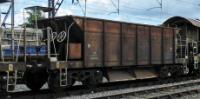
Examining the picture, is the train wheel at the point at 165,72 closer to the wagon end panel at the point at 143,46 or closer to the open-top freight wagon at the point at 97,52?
the open-top freight wagon at the point at 97,52

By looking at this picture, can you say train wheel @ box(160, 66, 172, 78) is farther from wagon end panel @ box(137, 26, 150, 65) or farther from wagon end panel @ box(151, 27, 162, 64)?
wagon end panel @ box(137, 26, 150, 65)

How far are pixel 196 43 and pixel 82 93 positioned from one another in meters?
11.1

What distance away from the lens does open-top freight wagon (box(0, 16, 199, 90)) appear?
15.7 meters

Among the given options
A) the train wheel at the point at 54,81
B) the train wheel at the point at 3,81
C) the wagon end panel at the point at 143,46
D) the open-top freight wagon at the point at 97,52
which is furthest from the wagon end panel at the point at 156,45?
the train wheel at the point at 3,81

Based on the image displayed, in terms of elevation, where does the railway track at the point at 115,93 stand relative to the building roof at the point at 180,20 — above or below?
below

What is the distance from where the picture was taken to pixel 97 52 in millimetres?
17250

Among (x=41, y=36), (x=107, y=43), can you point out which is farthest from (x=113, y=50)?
(x=41, y=36)

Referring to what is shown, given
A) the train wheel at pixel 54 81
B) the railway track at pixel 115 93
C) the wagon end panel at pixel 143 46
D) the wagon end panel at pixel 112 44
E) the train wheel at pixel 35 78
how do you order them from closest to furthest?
the railway track at pixel 115 93 → the train wheel at pixel 54 81 → the train wheel at pixel 35 78 → the wagon end panel at pixel 112 44 → the wagon end panel at pixel 143 46

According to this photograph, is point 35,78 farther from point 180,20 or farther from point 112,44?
point 180,20

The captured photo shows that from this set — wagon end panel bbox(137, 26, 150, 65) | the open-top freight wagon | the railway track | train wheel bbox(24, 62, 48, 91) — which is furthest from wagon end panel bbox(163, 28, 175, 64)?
train wheel bbox(24, 62, 48, 91)

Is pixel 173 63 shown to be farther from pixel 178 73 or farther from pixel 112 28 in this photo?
pixel 112 28

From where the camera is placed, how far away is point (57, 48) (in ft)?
54.8

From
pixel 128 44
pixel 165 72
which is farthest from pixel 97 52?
pixel 165 72

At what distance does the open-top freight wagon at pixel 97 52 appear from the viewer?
15.7 meters
